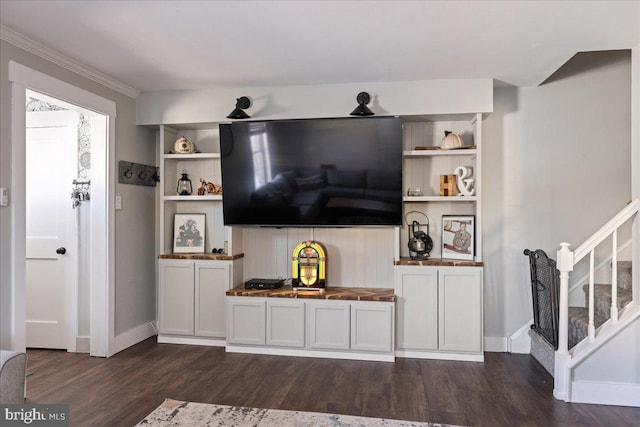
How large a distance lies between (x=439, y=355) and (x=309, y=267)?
1.43 m

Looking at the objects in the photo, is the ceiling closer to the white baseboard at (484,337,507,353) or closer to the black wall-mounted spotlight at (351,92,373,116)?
the black wall-mounted spotlight at (351,92,373,116)

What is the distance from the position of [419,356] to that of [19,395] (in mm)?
2951

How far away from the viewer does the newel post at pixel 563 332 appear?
281 cm

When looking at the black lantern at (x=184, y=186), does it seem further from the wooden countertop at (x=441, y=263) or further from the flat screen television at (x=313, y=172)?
the wooden countertop at (x=441, y=263)

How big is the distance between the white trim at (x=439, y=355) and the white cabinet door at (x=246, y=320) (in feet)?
4.27

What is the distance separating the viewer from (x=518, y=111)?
388 cm

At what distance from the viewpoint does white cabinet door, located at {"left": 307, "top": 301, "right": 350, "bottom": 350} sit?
369 centimetres

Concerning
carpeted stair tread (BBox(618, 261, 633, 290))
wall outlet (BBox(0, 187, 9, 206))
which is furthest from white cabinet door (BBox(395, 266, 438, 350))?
wall outlet (BBox(0, 187, 9, 206))

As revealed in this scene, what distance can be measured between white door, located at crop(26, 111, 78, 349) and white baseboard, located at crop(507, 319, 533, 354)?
4151mm

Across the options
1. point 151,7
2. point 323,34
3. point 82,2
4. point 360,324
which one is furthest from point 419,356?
point 82,2

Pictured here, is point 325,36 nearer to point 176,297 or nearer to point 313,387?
point 313,387

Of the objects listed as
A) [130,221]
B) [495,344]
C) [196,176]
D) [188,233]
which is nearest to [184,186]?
[196,176]

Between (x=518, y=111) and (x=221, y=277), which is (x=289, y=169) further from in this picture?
(x=518, y=111)

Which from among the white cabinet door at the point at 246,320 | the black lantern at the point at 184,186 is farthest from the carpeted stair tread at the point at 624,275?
the black lantern at the point at 184,186
